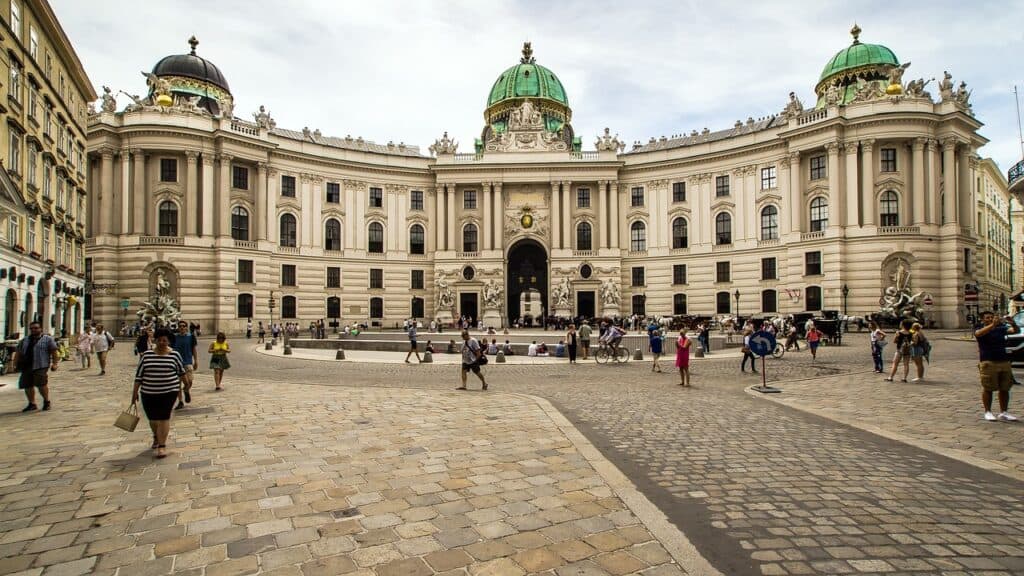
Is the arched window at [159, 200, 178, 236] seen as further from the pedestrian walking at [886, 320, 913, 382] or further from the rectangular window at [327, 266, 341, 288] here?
the pedestrian walking at [886, 320, 913, 382]

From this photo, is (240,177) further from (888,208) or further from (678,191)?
(888,208)

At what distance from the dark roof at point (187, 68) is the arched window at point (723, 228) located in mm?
47490

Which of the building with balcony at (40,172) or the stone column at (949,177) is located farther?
the stone column at (949,177)

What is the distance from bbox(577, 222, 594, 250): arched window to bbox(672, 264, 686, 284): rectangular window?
825 cm

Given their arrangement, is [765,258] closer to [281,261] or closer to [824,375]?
[824,375]

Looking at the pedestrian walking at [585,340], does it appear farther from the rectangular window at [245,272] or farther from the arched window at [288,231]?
the arched window at [288,231]

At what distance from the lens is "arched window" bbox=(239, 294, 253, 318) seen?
4797 cm

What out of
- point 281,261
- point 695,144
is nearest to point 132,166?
point 281,261

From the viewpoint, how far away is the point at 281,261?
167 ft

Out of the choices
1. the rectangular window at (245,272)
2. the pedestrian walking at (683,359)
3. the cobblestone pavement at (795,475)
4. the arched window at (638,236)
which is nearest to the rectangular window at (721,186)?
the arched window at (638,236)

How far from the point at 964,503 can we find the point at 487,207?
51112mm

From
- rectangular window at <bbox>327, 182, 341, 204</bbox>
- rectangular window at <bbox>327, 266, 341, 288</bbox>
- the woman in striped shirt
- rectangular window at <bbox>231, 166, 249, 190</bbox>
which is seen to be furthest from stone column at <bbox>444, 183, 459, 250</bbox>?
the woman in striped shirt

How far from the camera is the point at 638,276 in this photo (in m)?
55.0

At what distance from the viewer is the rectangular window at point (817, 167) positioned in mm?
47188
